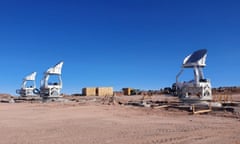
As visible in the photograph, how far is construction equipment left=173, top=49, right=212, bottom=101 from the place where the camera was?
2816cm

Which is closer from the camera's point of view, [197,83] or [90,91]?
[197,83]

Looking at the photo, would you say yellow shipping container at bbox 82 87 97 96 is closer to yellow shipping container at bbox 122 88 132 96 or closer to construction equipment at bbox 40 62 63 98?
yellow shipping container at bbox 122 88 132 96

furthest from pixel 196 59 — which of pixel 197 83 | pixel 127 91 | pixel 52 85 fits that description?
pixel 127 91

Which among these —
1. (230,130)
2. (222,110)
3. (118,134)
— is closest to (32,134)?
(118,134)

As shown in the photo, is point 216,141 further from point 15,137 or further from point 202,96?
point 202,96

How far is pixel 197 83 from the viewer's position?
93.3 feet

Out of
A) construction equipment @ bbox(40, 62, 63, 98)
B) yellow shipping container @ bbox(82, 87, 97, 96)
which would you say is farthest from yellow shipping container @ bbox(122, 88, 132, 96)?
construction equipment @ bbox(40, 62, 63, 98)

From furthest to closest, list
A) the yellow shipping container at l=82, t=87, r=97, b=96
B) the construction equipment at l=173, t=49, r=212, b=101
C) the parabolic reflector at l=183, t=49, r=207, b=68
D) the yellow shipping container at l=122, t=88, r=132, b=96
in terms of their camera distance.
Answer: the yellow shipping container at l=82, t=87, r=97, b=96
the yellow shipping container at l=122, t=88, r=132, b=96
the parabolic reflector at l=183, t=49, r=207, b=68
the construction equipment at l=173, t=49, r=212, b=101

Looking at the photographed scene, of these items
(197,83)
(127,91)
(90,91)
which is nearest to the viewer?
(197,83)

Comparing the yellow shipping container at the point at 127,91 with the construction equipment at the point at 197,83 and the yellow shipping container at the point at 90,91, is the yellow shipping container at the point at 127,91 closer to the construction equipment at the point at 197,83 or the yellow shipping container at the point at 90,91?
the yellow shipping container at the point at 90,91

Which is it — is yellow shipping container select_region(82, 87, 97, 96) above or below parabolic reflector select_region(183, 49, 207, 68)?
below

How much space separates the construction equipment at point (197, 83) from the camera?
1109 inches

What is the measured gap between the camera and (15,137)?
11312 millimetres

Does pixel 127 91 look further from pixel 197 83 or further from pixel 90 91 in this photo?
pixel 197 83
